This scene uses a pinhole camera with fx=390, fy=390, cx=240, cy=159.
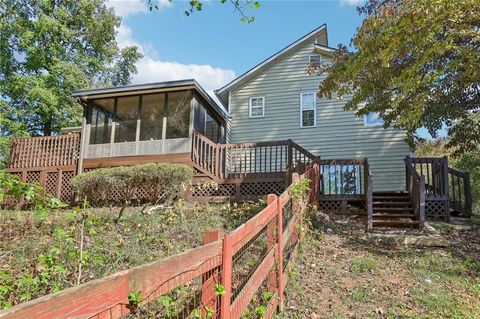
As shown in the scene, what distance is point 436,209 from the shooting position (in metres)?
11.2

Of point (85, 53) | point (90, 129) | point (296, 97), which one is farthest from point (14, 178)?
point (85, 53)

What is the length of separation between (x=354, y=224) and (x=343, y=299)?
4868 millimetres

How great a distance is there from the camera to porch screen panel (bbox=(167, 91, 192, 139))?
13836mm

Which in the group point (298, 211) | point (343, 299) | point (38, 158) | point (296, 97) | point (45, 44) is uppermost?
point (45, 44)

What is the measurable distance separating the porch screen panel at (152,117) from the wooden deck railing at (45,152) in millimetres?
2643

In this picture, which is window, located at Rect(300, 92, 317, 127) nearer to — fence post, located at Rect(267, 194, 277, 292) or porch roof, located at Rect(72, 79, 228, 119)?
porch roof, located at Rect(72, 79, 228, 119)

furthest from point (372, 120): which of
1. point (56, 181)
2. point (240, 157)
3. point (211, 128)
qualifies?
point (56, 181)

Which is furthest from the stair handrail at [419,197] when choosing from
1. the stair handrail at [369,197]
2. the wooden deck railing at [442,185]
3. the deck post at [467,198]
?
the deck post at [467,198]

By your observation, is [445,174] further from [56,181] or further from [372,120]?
[56,181]

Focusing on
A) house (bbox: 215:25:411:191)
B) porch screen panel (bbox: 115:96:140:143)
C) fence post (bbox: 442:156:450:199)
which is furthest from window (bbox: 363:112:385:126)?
porch screen panel (bbox: 115:96:140:143)

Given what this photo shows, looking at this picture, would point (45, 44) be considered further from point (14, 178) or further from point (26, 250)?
point (14, 178)

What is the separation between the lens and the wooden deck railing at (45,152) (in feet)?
47.7

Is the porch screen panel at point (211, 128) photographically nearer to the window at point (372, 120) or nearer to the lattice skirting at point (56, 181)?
the lattice skirting at point (56, 181)

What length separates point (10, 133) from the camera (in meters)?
22.1
